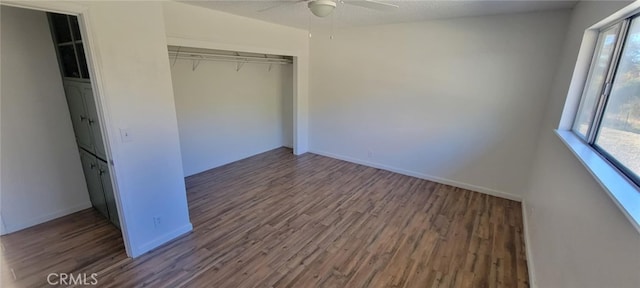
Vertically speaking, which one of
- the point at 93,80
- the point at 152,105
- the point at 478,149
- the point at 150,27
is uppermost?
the point at 150,27

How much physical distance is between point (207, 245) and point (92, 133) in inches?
62.6

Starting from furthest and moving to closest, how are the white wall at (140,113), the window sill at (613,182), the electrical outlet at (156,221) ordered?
the electrical outlet at (156,221) → the white wall at (140,113) → the window sill at (613,182)

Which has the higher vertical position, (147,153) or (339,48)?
(339,48)

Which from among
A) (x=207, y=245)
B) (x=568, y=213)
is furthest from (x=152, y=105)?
(x=568, y=213)

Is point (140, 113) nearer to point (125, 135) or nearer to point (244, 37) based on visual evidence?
point (125, 135)

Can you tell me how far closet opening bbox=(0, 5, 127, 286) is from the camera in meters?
2.50

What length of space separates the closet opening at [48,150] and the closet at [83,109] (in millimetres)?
10

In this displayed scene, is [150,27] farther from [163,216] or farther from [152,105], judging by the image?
[163,216]

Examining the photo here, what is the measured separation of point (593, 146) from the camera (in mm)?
1992

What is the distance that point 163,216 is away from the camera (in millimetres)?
→ 2643

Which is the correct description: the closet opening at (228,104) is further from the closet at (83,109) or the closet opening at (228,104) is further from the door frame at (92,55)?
the door frame at (92,55)

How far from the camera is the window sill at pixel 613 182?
1.04 metres

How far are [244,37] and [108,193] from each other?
2509 millimetres

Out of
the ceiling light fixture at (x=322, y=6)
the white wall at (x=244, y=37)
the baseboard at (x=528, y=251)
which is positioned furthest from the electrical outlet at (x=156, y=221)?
the baseboard at (x=528, y=251)
